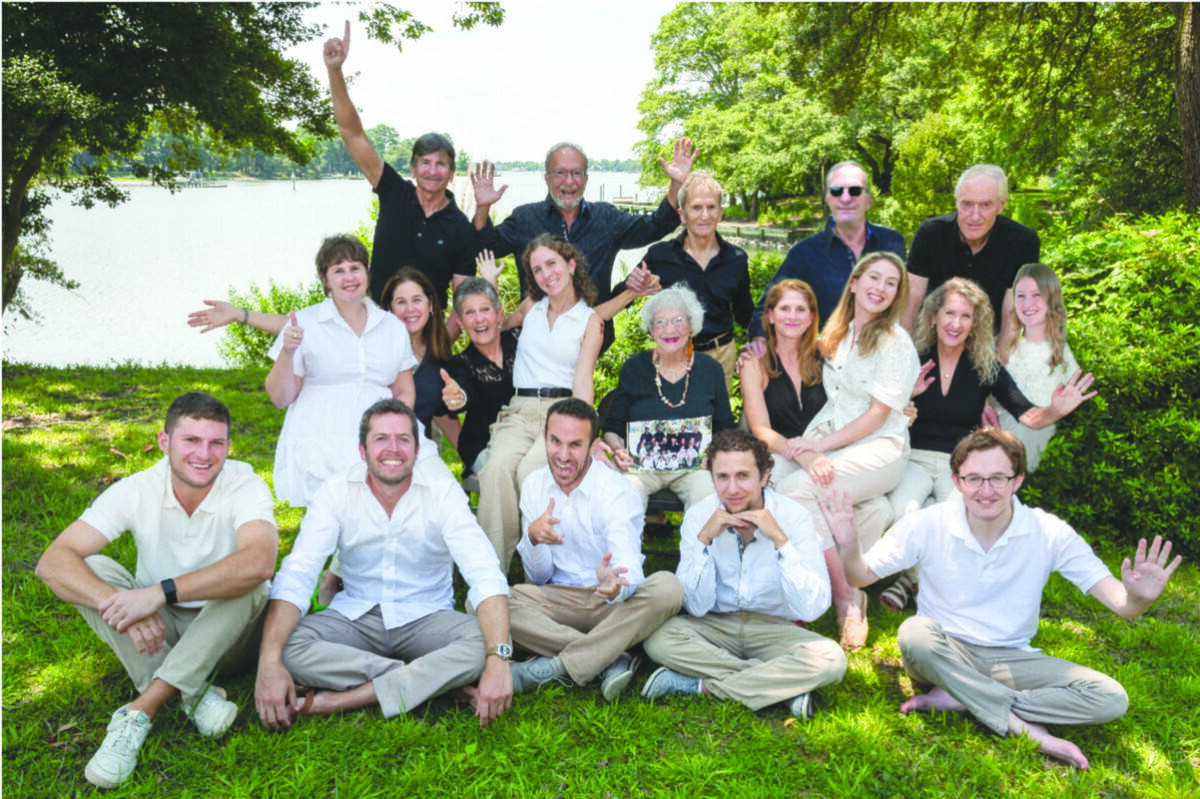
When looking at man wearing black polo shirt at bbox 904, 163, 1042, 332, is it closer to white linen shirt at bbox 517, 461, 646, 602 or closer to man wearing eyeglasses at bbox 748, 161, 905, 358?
man wearing eyeglasses at bbox 748, 161, 905, 358

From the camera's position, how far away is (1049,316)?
15.4 feet

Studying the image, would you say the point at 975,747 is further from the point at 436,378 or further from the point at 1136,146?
the point at 1136,146

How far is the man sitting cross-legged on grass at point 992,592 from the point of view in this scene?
3217 mm

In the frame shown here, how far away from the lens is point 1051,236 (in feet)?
23.4

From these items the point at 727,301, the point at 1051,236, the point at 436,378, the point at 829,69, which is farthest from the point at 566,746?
the point at 829,69

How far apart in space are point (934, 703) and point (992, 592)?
530mm

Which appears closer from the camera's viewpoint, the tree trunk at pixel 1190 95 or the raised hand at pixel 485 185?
the raised hand at pixel 485 185

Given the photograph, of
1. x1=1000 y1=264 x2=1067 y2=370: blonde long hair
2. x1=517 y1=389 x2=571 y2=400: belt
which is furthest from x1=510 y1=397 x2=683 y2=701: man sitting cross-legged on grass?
x1=1000 y1=264 x2=1067 y2=370: blonde long hair

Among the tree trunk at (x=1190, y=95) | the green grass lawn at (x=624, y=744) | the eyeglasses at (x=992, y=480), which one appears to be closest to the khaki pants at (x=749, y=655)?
the green grass lawn at (x=624, y=744)

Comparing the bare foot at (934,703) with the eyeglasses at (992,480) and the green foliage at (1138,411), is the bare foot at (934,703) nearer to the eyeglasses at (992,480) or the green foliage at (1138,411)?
the eyeglasses at (992,480)

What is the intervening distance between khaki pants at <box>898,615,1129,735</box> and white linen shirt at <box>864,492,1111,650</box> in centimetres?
9

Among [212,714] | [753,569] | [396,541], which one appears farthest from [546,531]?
[212,714]

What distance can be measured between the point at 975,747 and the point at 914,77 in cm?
2902

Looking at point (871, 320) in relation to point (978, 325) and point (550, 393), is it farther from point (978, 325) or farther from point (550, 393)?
point (550, 393)
